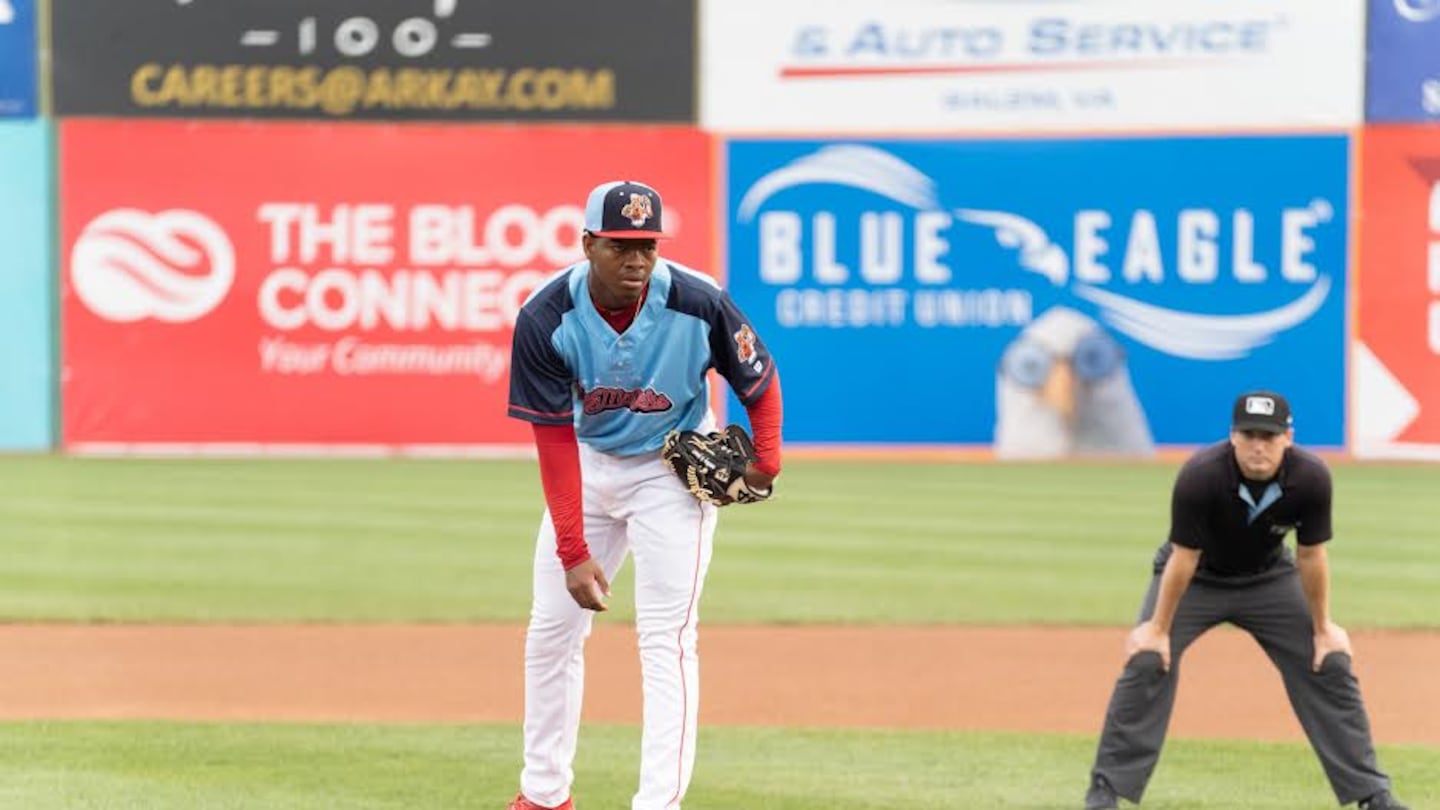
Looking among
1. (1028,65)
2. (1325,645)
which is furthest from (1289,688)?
(1028,65)

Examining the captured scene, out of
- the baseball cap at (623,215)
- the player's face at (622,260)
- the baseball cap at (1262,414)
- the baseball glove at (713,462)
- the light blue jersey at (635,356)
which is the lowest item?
the baseball glove at (713,462)

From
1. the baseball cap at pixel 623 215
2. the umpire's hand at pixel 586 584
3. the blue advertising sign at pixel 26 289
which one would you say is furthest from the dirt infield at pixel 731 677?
the blue advertising sign at pixel 26 289

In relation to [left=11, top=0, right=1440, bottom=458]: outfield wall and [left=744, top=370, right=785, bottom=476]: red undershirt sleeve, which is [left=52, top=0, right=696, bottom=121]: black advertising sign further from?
[left=744, top=370, right=785, bottom=476]: red undershirt sleeve

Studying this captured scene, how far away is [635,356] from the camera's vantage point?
6133mm

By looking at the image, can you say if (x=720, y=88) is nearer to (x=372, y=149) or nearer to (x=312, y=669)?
(x=372, y=149)

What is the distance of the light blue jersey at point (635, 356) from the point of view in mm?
6117

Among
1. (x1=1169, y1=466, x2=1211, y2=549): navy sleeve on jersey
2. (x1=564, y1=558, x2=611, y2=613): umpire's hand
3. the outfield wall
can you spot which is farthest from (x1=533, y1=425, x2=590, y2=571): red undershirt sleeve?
the outfield wall

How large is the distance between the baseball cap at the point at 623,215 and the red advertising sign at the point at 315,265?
17.5 meters

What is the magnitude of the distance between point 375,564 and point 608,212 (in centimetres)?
924

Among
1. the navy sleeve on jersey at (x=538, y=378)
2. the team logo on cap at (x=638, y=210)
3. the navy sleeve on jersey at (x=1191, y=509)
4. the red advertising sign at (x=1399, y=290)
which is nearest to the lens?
the team logo on cap at (x=638, y=210)

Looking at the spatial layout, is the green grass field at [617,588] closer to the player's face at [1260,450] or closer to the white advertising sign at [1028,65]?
the player's face at [1260,450]

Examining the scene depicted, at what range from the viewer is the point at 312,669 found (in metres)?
10.5

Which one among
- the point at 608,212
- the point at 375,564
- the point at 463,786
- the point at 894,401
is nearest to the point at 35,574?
the point at 375,564

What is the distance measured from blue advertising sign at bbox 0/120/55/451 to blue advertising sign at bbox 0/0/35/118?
0.59 feet
